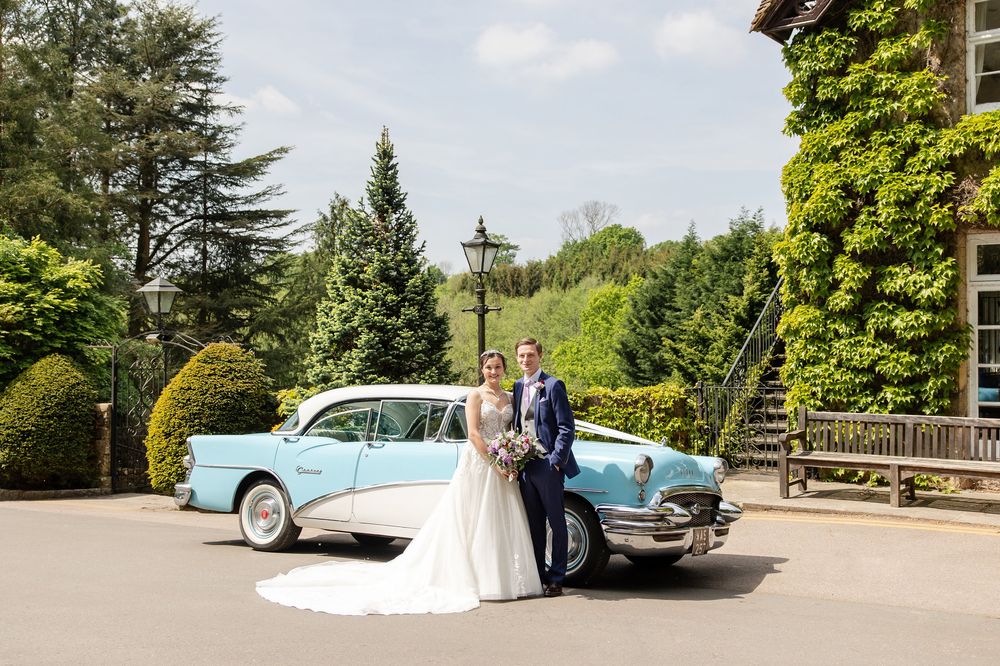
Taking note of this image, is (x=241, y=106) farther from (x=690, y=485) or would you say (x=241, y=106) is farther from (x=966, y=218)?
(x=690, y=485)

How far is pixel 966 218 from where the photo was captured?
13.2 metres

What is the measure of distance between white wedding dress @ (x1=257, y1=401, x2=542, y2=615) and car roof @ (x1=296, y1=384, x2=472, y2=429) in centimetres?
116

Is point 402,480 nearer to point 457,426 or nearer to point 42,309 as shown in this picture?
point 457,426

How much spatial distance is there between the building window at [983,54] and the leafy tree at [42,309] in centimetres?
1511

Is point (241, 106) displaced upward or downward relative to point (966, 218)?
upward

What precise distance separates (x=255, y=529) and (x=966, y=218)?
10.1 metres

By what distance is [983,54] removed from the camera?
13.9m

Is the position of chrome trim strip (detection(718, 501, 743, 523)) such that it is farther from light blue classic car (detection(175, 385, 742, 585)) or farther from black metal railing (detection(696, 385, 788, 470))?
black metal railing (detection(696, 385, 788, 470))

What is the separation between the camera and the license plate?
25.1 ft

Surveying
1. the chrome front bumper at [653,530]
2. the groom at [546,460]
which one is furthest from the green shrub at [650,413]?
the groom at [546,460]

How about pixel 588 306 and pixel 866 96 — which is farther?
pixel 588 306

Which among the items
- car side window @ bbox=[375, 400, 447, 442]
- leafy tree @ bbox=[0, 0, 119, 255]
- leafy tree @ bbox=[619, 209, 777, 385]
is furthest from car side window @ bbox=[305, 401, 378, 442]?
leafy tree @ bbox=[0, 0, 119, 255]

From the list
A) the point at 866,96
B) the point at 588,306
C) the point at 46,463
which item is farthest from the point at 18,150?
the point at 588,306

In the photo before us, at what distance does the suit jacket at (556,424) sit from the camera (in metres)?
7.39
